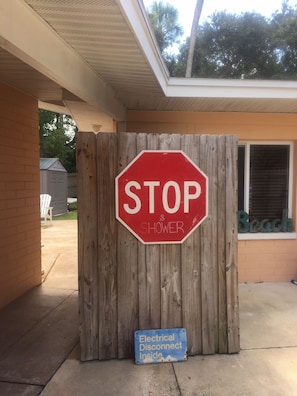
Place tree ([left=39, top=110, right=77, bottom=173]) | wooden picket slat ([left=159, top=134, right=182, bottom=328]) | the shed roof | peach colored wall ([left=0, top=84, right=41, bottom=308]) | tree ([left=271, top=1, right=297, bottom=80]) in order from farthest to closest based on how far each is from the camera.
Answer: tree ([left=39, top=110, right=77, bottom=173]), the shed roof, tree ([left=271, top=1, right=297, bottom=80]), peach colored wall ([left=0, top=84, right=41, bottom=308]), wooden picket slat ([left=159, top=134, right=182, bottom=328])

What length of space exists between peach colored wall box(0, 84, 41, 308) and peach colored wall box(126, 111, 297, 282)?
1.53m

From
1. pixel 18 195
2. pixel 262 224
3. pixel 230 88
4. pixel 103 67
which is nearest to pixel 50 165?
pixel 18 195

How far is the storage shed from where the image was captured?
A: 47.4 ft

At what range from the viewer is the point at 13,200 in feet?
14.5

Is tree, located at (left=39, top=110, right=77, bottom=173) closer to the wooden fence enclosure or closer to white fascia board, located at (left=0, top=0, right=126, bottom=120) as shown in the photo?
white fascia board, located at (left=0, top=0, right=126, bottom=120)

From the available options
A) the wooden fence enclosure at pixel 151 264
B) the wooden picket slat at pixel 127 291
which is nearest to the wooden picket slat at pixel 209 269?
the wooden fence enclosure at pixel 151 264

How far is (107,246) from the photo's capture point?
114 inches

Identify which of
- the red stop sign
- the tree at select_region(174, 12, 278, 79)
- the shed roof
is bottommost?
the red stop sign

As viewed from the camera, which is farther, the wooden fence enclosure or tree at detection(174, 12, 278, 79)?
tree at detection(174, 12, 278, 79)

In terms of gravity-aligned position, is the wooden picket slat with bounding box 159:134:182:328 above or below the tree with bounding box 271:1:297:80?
below

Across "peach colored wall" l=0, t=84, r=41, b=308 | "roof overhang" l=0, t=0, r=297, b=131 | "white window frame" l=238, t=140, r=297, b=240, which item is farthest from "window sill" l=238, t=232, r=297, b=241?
"peach colored wall" l=0, t=84, r=41, b=308

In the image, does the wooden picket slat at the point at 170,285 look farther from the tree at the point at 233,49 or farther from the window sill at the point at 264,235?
the tree at the point at 233,49

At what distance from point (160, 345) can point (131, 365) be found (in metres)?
0.29

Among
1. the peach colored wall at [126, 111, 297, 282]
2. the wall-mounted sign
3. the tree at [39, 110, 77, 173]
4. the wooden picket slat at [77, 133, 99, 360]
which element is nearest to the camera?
the wooden picket slat at [77, 133, 99, 360]
